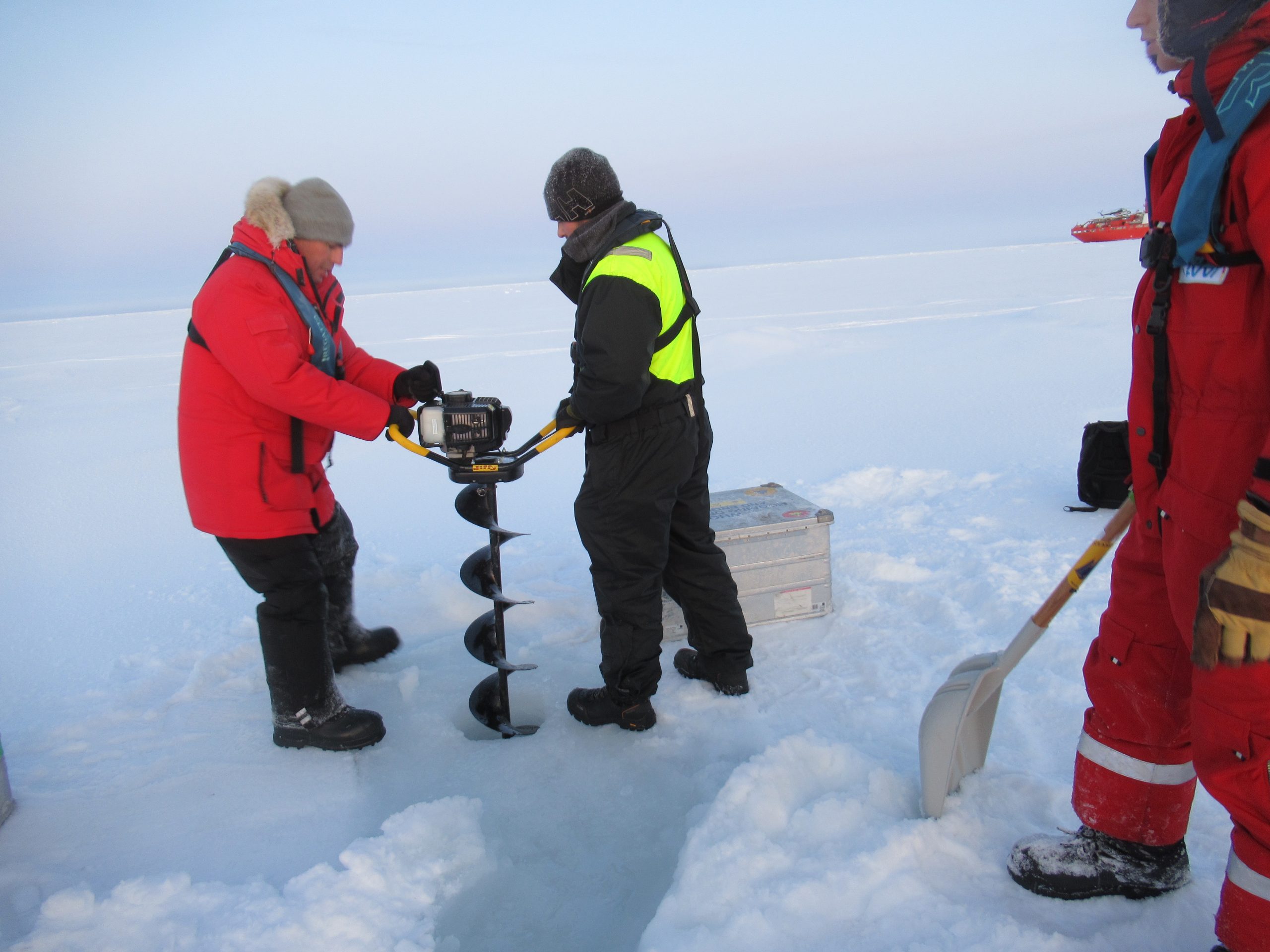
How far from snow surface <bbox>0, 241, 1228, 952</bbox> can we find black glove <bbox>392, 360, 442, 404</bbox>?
3.84 ft

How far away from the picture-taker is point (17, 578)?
438cm

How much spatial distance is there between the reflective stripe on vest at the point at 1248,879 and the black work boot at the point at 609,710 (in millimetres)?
1738

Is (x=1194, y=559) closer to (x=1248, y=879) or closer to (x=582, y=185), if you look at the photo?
(x=1248, y=879)

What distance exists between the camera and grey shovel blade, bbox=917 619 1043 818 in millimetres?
2033

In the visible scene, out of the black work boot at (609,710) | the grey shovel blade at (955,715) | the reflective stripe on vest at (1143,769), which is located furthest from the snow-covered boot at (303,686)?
the reflective stripe on vest at (1143,769)

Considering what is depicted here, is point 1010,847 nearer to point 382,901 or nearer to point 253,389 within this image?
point 382,901

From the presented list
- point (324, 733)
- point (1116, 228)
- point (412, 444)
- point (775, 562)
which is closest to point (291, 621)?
point (324, 733)

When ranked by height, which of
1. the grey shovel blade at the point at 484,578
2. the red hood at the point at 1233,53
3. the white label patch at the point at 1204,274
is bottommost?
the grey shovel blade at the point at 484,578

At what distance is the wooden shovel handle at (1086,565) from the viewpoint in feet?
6.17

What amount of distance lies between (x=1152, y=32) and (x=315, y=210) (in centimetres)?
236

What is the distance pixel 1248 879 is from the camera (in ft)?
4.84

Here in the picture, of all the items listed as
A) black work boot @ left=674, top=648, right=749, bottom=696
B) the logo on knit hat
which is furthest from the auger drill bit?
the logo on knit hat

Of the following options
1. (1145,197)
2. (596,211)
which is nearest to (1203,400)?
(1145,197)

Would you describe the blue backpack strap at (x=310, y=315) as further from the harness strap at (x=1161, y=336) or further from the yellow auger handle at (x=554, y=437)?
the harness strap at (x=1161, y=336)
